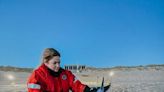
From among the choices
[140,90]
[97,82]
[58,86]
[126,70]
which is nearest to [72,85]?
[58,86]

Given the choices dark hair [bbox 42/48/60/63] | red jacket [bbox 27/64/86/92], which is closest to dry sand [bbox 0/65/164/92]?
red jacket [bbox 27/64/86/92]

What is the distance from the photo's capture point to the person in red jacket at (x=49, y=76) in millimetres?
6391

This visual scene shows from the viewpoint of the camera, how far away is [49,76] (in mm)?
6500

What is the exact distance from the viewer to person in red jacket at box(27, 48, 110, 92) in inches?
252

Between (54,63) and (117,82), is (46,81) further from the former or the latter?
(117,82)

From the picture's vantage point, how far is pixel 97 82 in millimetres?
15695

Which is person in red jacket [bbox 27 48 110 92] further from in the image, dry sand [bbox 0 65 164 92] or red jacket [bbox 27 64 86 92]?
dry sand [bbox 0 65 164 92]

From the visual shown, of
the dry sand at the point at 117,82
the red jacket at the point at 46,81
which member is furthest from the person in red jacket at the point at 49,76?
the dry sand at the point at 117,82

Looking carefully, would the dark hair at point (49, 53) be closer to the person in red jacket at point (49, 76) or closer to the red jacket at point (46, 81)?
the person in red jacket at point (49, 76)

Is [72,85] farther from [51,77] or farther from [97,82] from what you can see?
[97,82]

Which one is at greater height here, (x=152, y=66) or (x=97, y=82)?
(x=152, y=66)

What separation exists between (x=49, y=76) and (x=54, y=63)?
20 centimetres

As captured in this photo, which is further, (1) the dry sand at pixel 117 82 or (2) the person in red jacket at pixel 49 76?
(1) the dry sand at pixel 117 82

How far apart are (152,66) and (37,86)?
28977mm
